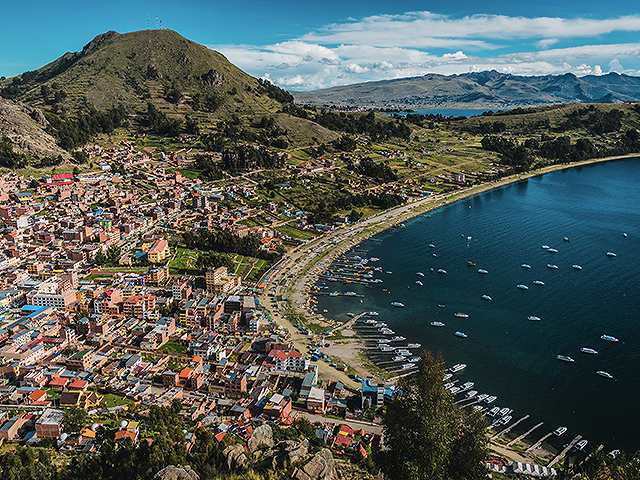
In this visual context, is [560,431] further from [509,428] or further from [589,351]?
[589,351]

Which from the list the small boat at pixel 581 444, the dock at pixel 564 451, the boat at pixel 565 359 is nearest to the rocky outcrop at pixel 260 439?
the dock at pixel 564 451

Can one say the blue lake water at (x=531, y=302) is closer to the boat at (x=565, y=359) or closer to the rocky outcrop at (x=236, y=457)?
the boat at (x=565, y=359)

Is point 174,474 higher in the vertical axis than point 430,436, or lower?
lower

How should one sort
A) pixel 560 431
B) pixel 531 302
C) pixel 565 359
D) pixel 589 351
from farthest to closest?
pixel 531 302
pixel 589 351
pixel 565 359
pixel 560 431

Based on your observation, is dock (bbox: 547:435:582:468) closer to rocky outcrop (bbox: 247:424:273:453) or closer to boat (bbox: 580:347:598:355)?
boat (bbox: 580:347:598:355)

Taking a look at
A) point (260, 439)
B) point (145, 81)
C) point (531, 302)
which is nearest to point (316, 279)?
point (531, 302)

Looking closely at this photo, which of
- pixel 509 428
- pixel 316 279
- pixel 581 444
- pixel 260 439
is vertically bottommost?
pixel 581 444
